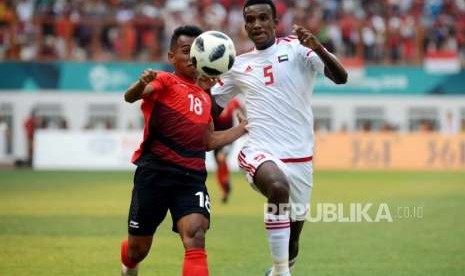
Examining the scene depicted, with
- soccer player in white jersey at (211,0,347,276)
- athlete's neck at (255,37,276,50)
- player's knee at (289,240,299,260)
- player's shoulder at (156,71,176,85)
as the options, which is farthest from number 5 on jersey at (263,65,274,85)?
player's knee at (289,240,299,260)

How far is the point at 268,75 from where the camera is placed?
10375mm

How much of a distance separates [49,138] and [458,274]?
26489 mm

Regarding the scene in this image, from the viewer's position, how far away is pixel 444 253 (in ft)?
44.5

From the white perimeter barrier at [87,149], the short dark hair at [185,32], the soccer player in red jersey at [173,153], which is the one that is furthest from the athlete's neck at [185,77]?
the white perimeter barrier at [87,149]

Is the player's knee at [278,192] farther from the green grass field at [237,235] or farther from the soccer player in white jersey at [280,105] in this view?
the green grass field at [237,235]

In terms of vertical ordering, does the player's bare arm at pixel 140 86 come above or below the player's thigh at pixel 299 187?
above

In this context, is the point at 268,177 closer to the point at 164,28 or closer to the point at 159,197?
the point at 159,197

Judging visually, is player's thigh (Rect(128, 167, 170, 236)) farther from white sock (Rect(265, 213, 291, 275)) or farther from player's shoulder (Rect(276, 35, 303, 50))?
player's shoulder (Rect(276, 35, 303, 50))

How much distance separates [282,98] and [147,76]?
78.1 inches

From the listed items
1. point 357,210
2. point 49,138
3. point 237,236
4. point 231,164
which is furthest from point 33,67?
point 237,236

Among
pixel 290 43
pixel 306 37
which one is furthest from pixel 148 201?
pixel 290 43

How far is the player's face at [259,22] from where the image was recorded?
33.8ft

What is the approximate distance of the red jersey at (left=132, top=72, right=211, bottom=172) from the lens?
30.3 feet

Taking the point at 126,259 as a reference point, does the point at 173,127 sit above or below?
above
